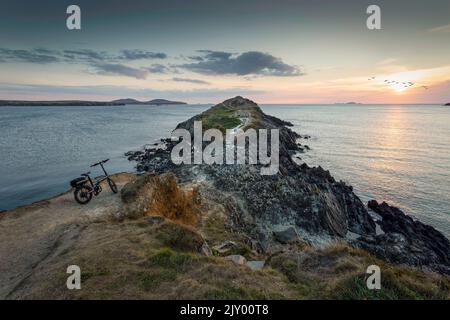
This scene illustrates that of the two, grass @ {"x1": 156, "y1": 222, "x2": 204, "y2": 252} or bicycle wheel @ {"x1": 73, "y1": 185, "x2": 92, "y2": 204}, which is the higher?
bicycle wheel @ {"x1": 73, "y1": 185, "x2": 92, "y2": 204}

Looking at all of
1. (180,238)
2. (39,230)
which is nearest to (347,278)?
(180,238)

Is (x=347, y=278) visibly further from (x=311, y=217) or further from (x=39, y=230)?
(x=311, y=217)

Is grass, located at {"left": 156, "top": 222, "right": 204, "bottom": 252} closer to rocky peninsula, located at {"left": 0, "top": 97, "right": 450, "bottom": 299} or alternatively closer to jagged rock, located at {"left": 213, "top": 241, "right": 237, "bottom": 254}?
rocky peninsula, located at {"left": 0, "top": 97, "right": 450, "bottom": 299}

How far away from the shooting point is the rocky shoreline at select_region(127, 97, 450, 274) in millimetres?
28578

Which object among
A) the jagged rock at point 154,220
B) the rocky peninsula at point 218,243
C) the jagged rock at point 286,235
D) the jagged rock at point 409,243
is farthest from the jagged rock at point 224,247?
the jagged rock at point 409,243

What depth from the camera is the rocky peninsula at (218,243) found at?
1109cm

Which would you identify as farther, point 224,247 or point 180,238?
point 224,247

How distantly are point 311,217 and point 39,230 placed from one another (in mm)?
24850

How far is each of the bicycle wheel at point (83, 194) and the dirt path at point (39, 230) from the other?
416 mm

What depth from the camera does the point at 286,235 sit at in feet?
92.4

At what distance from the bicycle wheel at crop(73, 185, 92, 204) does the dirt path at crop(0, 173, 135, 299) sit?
1.36 ft

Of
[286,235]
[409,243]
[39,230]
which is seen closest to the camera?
[39,230]

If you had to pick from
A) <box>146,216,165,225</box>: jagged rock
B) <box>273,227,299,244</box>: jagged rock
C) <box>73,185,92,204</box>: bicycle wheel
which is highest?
<box>73,185,92,204</box>: bicycle wheel

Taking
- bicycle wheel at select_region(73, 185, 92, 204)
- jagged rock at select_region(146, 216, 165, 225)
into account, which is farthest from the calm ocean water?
jagged rock at select_region(146, 216, 165, 225)
